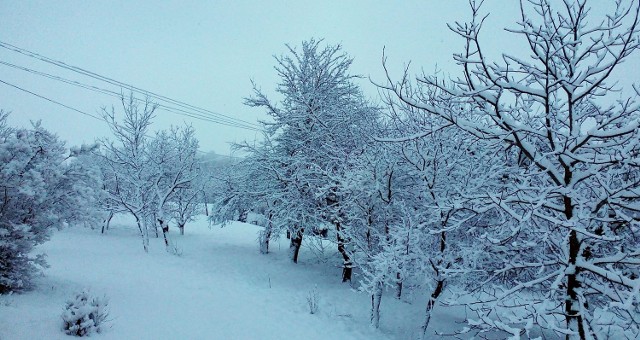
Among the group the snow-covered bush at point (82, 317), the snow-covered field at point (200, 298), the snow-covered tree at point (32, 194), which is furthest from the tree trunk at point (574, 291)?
the snow-covered tree at point (32, 194)

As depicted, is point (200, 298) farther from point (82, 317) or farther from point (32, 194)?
point (32, 194)

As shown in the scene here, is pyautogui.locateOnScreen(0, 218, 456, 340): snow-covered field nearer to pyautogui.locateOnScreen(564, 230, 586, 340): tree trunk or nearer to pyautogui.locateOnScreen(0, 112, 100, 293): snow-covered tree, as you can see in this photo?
pyautogui.locateOnScreen(0, 112, 100, 293): snow-covered tree

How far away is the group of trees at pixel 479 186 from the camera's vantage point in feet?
12.0

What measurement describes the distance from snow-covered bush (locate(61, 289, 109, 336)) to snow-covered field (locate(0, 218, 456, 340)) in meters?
0.17

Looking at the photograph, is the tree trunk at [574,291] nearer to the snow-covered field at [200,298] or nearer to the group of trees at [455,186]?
the group of trees at [455,186]

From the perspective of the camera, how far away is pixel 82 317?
5168 mm

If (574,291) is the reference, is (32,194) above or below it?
above

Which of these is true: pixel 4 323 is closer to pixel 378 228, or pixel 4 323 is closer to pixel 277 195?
pixel 378 228

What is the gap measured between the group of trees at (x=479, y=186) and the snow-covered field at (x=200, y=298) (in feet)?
3.55

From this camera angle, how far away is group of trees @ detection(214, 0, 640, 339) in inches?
144

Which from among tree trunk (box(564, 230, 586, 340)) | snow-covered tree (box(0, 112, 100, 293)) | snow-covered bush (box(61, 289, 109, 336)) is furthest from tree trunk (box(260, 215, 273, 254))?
tree trunk (box(564, 230, 586, 340))

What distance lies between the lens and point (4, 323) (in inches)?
188

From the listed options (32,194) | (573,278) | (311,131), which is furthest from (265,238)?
(573,278)

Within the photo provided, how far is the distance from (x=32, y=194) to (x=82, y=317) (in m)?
2.36
